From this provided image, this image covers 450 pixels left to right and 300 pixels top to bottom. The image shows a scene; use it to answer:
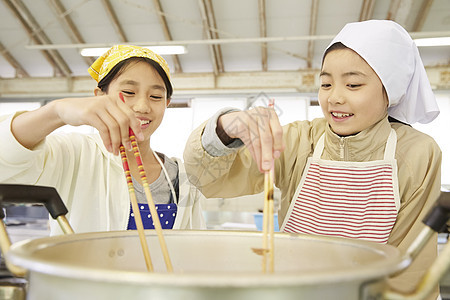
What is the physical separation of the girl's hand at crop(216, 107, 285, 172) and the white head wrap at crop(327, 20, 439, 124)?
42 centimetres

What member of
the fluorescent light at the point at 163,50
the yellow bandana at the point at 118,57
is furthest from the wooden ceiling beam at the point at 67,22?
the yellow bandana at the point at 118,57

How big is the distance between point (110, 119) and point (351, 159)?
655mm

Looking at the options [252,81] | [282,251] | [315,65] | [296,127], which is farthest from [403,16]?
[282,251]

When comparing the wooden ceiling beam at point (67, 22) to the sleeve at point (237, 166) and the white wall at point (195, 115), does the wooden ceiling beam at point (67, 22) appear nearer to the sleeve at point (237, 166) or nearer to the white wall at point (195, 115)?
the white wall at point (195, 115)

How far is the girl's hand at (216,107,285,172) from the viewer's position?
2.10 feet

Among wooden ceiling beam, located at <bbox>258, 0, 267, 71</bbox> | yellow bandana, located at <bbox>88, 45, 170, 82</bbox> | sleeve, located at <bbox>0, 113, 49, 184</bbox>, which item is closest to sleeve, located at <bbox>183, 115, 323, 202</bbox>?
sleeve, located at <bbox>0, 113, 49, 184</bbox>

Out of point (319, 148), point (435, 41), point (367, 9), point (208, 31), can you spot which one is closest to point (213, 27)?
point (208, 31)

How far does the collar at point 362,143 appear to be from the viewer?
1.01m

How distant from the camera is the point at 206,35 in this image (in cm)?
632

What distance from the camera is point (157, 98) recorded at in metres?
1.23

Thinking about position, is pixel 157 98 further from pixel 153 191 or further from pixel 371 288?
pixel 371 288

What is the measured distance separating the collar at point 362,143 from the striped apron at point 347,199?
0.02m

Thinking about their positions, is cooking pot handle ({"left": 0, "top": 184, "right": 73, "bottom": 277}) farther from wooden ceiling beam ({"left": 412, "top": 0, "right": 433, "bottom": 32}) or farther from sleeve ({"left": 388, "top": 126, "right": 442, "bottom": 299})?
wooden ceiling beam ({"left": 412, "top": 0, "right": 433, "bottom": 32})

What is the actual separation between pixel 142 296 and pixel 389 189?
799 millimetres
